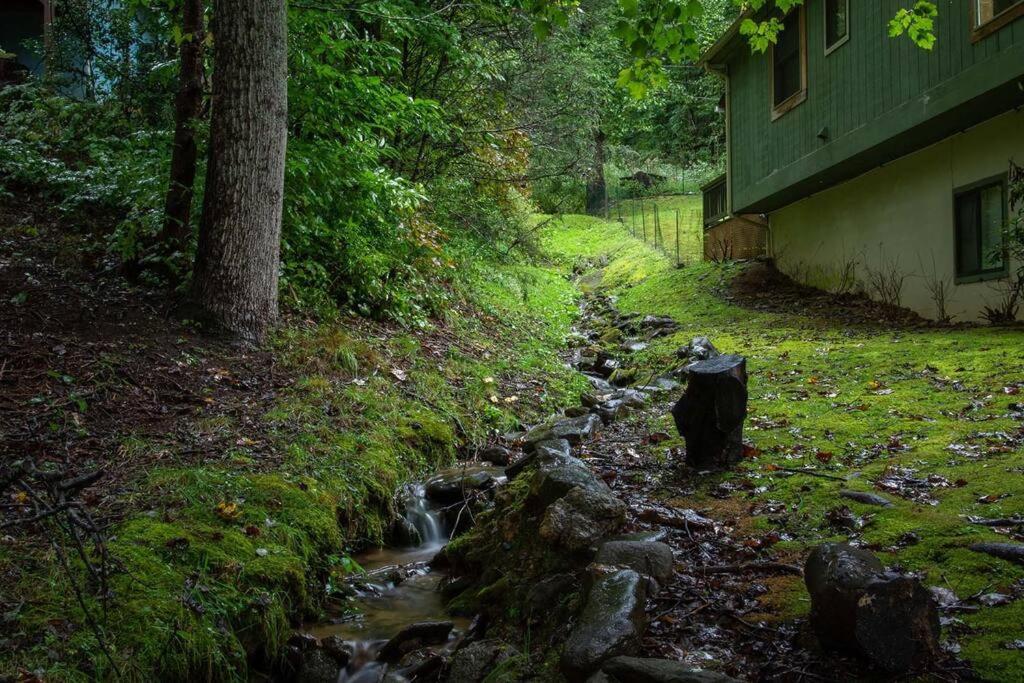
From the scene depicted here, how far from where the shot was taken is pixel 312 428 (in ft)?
19.4

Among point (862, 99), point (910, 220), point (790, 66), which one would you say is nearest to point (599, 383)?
point (910, 220)

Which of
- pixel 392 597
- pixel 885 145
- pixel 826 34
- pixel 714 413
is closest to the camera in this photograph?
pixel 392 597

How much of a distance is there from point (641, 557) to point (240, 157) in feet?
18.3

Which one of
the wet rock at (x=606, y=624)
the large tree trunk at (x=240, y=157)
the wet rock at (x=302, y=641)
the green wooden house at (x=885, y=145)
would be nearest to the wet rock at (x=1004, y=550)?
the wet rock at (x=606, y=624)

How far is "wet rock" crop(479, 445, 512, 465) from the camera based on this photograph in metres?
6.92

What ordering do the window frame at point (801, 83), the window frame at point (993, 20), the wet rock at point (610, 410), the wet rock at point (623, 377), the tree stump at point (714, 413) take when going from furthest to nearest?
the window frame at point (801, 83) → the wet rock at point (623, 377) → the window frame at point (993, 20) → the wet rock at point (610, 410) → the tree stump at point (714, 413)

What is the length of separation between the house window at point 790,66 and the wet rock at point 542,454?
10301 millimetres

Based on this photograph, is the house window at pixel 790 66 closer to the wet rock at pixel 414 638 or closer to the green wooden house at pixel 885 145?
the green wooden house at pixel 885 145

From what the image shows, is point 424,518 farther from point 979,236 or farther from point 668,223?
point 668,223

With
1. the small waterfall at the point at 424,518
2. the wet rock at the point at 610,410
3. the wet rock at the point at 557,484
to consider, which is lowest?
the small waterfall at the point at 424,518

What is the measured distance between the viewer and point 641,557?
3691mm

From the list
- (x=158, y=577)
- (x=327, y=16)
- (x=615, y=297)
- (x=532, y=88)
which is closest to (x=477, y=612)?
(x=158, y=577)

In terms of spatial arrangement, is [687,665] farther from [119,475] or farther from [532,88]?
[532,88]

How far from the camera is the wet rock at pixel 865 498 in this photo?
424 centimetres
